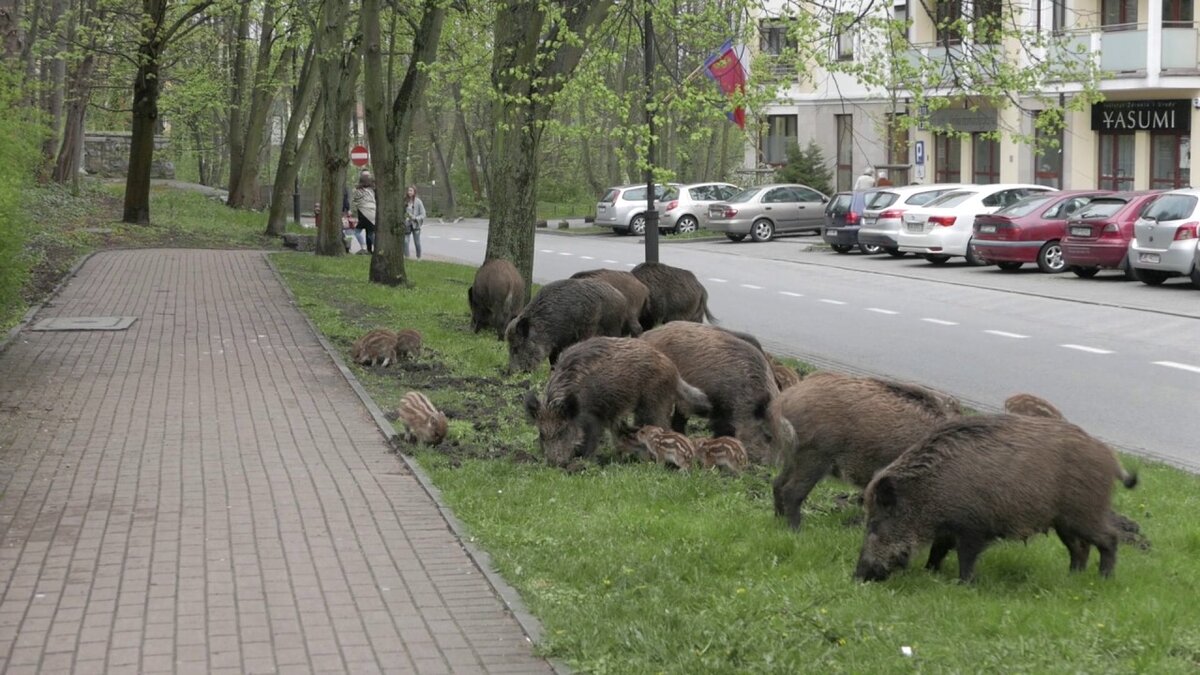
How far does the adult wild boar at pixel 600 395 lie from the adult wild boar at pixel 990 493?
3225 millimetres

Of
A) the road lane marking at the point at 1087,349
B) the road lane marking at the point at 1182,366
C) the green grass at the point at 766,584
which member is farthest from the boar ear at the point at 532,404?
the road lane marking at the point at 1087,349

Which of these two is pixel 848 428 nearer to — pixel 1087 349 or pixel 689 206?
pixel 1087 349

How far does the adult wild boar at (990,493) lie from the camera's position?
23.9 feet

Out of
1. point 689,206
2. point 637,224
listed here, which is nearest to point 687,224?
point 689,206

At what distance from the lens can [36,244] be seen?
1091 inches

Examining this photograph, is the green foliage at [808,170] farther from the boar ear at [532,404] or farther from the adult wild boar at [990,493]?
the adult wild boar at [990,493]

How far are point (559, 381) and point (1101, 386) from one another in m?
7.22

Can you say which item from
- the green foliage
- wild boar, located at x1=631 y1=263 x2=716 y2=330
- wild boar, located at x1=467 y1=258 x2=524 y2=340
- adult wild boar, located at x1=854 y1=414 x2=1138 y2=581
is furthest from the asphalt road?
the green foliage

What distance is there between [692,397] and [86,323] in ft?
34.2

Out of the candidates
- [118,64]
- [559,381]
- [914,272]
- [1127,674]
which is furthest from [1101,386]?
[118,64]

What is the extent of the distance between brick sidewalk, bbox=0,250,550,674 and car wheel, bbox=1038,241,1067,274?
18.5 meters

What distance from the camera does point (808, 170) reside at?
5316cm

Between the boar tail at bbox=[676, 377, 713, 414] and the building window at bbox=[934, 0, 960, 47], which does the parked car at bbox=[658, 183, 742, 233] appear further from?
the boar tail at bbox=[676, 377, 713, 414]

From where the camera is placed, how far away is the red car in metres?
27.7
